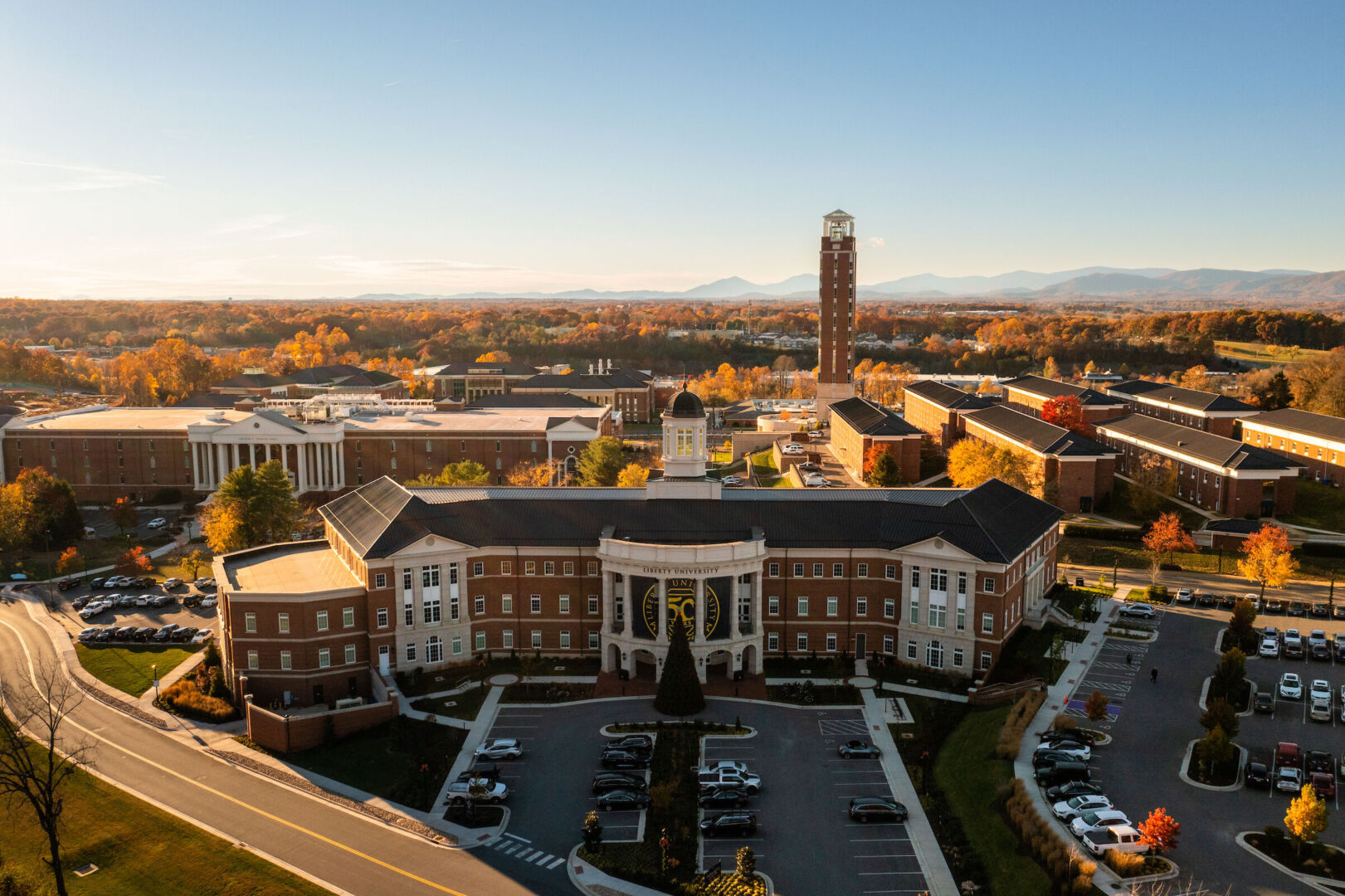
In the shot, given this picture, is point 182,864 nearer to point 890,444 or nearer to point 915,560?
point 915,560

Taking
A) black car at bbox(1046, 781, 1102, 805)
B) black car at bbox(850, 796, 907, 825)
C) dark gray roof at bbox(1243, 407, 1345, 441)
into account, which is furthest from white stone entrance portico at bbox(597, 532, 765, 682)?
dark gray roof at bbox(1243, 407, 1345, 441)

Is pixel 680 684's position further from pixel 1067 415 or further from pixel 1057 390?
pixel 1057 390

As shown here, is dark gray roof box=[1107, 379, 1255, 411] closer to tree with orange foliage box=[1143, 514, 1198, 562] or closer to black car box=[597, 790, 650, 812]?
tree with orange foliage box=[1143, 514, 1198, 562]

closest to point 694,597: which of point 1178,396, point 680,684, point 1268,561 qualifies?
point 680,684

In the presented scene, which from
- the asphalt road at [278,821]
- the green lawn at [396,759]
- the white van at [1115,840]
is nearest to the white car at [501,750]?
the green lawn at [396,759]

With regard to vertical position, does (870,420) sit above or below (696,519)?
above

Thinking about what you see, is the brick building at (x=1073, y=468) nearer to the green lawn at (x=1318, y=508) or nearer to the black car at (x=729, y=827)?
the green lawn at (x=1318, y=508)

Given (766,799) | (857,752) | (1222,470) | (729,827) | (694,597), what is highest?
(1222,470)
